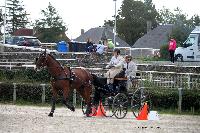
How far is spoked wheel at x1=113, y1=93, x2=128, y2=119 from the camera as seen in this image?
22.3 metres

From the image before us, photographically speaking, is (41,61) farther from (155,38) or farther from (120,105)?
(155,38)

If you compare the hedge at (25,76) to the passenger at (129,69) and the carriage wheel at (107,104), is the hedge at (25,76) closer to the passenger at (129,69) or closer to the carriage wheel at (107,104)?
the carriage wheel at (107,104)

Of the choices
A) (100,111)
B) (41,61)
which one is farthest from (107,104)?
(41,61)

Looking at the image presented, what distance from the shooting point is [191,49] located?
47.6 m

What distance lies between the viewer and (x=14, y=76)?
1577 inches

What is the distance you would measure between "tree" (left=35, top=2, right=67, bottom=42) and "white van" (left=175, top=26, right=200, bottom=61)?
49.2 metres

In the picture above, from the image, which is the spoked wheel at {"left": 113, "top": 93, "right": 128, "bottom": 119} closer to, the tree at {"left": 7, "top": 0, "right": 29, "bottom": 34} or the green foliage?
the green foliage

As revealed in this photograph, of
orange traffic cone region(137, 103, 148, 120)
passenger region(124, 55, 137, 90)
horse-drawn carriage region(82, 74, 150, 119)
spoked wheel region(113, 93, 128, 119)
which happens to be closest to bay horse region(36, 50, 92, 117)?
horse-drawn carriage region(82, 74, 150, 119)

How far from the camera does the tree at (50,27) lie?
320 ft

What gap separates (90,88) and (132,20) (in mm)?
92912

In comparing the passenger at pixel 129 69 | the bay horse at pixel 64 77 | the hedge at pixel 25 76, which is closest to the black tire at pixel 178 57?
the hedge at pixel 25 76

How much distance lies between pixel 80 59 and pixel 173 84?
1364 centimetres

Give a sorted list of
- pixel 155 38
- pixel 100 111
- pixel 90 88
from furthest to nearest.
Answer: pixel 155 38 → pixel 100 111 → pixel 90 88

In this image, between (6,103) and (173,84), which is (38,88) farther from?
(173,84)
